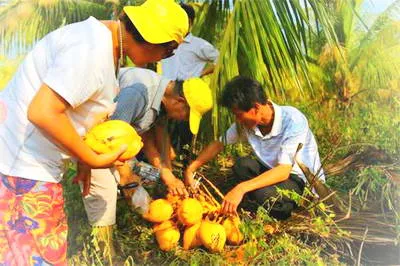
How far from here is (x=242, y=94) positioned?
2488 millimetres

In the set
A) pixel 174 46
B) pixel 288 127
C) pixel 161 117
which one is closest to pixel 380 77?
pixel 288 127

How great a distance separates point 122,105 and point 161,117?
0.39 m

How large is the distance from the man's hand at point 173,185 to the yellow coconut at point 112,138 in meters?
0.74

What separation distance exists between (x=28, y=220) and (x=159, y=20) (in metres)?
0.79

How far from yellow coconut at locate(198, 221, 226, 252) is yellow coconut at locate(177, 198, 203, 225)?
0.06 m

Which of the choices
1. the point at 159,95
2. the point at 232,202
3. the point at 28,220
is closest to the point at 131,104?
the point at 159,95

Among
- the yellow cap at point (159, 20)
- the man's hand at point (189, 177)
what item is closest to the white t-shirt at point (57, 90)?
the yellow cap at point (159, 20)

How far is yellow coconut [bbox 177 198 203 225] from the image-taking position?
Answer: 2.47 meters

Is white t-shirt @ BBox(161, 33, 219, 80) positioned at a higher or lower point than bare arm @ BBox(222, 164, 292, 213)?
higher

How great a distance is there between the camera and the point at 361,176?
2.71 m

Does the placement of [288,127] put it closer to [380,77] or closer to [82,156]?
[380,77]

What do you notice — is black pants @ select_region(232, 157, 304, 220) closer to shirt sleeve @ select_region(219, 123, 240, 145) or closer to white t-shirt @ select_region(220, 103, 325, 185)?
white t-shirt @ select_region(220, 103, 325, 185)

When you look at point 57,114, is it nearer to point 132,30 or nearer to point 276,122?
point 132,30

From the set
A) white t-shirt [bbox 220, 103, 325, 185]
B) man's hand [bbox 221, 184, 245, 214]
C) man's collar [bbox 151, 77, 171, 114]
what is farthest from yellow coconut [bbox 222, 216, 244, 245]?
man's collar [bbox 151, 77, 171, 114]
